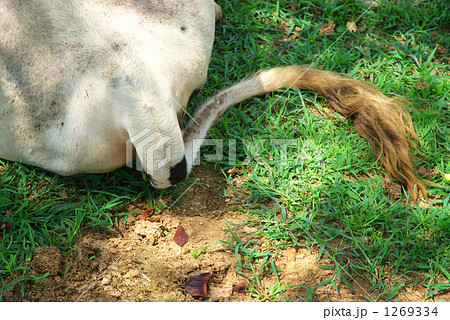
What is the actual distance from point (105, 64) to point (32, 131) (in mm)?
552

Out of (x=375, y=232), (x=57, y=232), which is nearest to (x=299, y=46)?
(x=375, y=232)

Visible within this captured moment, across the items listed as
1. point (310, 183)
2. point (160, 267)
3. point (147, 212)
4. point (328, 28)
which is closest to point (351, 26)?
point (328, 28)

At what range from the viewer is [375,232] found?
9.32 ft

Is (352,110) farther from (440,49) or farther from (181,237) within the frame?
(181,237)

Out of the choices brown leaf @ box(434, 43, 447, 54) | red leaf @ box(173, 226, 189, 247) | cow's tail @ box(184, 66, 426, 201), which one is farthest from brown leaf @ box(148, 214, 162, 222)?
brown leaf @ box(434, 43, 447, 54)

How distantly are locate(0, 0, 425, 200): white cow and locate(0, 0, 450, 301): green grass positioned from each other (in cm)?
27

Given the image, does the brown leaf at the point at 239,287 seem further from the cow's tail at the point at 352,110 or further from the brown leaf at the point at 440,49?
the brown leaf at the point at 440,49

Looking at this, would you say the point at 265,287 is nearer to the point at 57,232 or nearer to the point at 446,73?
the point at 57,232

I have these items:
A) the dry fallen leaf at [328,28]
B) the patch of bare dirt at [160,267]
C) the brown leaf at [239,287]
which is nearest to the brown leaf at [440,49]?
the dry fallen leaf at [328,28]

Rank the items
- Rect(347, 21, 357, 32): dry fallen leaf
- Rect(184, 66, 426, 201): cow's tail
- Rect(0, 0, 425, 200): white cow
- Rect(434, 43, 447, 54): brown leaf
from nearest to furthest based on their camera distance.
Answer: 1. Rect(0, 0, 425, 200): white cow
2. Rect(184, 66, 426, 201): cow's tail
3. Rect(434, 43, 447, 54): brown leaf
4. Rect(347, 21, 357, 32): dry fallen leaf

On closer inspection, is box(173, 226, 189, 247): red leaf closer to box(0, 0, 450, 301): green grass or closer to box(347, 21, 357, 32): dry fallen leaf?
box(0, 0, 450, 301): green grass

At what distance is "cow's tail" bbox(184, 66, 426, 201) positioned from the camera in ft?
9.94

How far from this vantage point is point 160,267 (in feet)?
8.66

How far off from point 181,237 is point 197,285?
32cm
